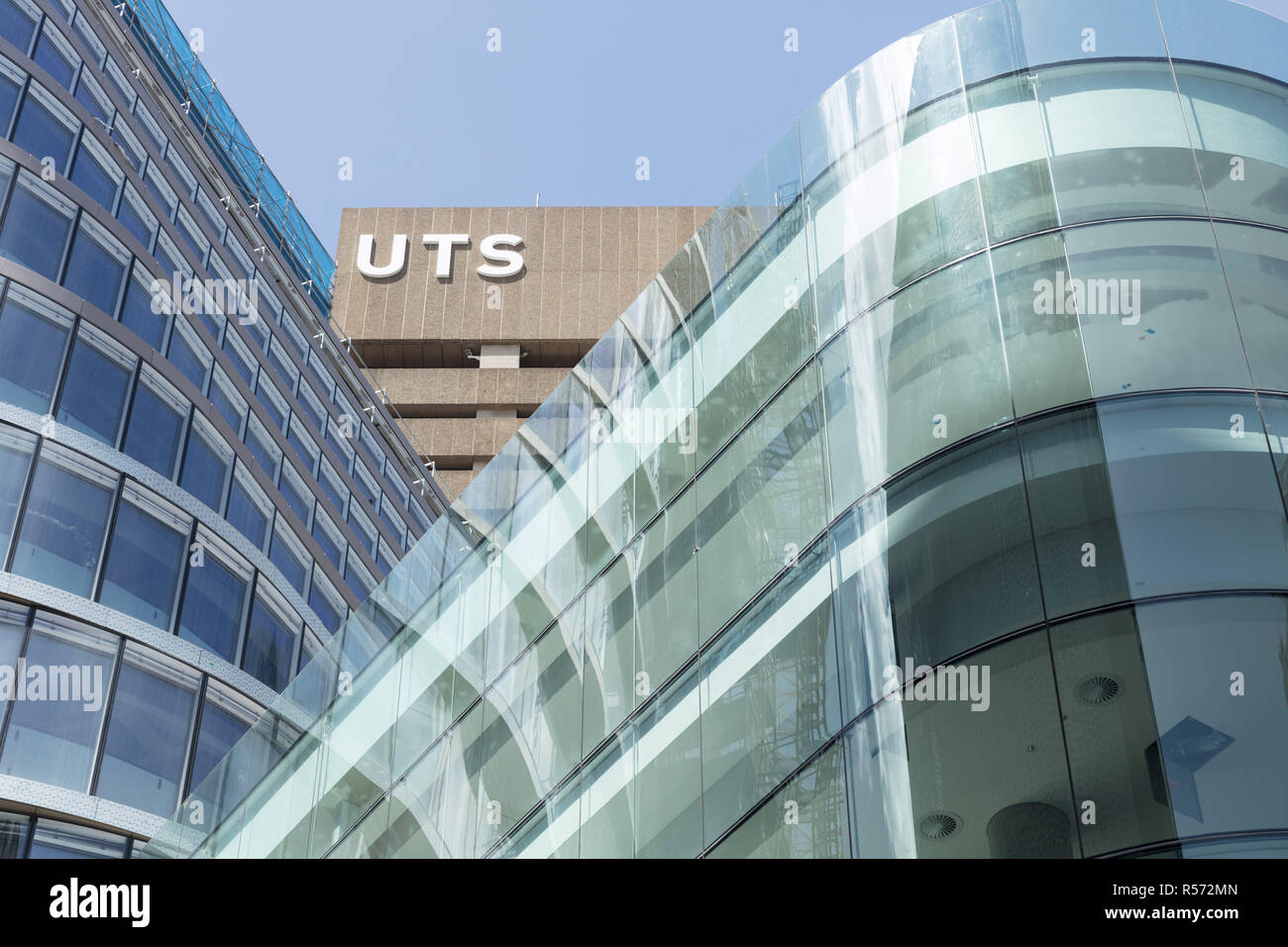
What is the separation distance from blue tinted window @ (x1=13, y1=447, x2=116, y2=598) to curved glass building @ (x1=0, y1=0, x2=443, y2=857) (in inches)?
1.5

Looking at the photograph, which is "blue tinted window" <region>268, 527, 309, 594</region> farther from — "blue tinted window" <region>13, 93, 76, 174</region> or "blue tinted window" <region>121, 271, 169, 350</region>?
"blue tinted window" <region>13, 93, 76, 174</region>

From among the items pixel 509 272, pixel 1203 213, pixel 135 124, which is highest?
pixel 509 272

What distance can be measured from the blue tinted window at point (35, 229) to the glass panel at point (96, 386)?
1.45 m

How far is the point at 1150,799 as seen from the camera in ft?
35.4

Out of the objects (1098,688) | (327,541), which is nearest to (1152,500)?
(1098,688)

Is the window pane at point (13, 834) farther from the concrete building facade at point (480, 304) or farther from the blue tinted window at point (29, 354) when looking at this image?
the concrete building facade at point (480, 304)

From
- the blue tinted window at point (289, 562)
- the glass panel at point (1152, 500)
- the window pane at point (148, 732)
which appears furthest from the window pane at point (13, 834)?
the glass panel at point (1152, 500)

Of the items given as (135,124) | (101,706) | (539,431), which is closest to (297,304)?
(135,124)

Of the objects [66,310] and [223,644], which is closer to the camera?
[66,310]

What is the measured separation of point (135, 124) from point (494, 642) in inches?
799

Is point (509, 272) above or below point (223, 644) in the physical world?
above

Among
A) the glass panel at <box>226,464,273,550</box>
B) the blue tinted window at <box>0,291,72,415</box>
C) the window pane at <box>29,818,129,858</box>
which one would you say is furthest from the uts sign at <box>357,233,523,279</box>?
the window pane at <box>29,818,129,858</box>

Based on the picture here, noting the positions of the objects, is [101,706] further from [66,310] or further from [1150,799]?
[1150,799]

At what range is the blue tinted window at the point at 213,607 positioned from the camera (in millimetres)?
25750
